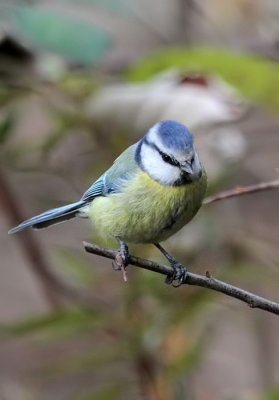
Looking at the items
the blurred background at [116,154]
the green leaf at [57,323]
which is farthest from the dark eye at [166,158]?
the green leaf at [57,323]

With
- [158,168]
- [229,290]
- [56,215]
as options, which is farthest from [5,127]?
[229,290]

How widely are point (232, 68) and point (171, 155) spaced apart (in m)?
0.35

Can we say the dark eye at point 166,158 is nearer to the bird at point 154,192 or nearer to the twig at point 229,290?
the bird at point 154,192

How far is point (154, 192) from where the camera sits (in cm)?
137

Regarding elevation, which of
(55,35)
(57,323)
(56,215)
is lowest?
(57,323)

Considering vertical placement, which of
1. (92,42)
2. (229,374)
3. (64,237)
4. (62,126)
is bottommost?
(229,374)

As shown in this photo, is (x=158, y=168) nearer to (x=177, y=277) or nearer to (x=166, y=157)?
(x=166, y=157)

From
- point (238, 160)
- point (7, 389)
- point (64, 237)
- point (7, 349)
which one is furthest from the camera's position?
point (64, 237)

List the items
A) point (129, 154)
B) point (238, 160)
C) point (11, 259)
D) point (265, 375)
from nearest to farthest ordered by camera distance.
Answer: point (129, 154) < point (238, 160) < point (265, 375) < point (11, 259)

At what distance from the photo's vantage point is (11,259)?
3.57 m

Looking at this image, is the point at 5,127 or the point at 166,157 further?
the point at 5,127

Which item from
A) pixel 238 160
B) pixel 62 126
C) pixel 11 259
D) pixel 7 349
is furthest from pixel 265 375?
pixel 11 259

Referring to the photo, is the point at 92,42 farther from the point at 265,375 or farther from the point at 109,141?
the point at 265,375

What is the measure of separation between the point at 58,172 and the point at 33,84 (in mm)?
180
